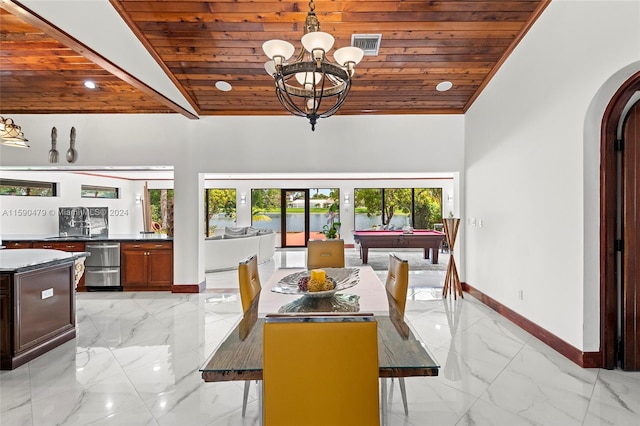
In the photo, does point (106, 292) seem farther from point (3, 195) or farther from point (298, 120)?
point (298, 120)

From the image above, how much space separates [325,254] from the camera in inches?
147

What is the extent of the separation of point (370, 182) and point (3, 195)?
9.13 m

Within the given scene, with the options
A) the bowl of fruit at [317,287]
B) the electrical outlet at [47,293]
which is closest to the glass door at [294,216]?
the electrical outlet at [47,293]

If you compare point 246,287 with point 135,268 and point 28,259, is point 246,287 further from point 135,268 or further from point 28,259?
point 135,268

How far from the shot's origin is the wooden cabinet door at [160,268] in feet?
18.3

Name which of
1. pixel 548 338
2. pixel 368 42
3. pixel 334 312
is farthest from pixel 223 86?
pixel 548 338

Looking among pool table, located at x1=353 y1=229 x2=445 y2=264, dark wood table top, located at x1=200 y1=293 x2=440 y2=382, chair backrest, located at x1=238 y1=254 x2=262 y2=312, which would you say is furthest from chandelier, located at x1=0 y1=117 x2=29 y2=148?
pool table, located at x1=353 y1=229 x2=445 y2=264

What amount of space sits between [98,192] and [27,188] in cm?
239

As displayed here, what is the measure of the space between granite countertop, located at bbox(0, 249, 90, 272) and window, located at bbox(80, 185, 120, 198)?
5190 mm

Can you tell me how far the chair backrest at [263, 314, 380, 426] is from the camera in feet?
3.94

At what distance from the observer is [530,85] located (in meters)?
3.66

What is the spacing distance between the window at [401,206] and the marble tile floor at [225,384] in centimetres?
741

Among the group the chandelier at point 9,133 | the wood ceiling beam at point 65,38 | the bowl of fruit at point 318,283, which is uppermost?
the wood ceiling beam at point 65,38

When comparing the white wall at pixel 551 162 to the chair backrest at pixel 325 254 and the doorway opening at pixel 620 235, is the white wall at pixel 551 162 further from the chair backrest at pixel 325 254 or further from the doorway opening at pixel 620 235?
the chair backrest at pixel 325 254
